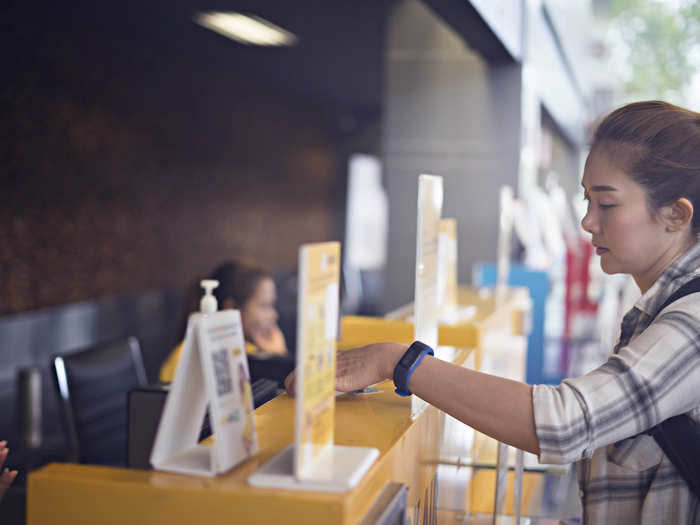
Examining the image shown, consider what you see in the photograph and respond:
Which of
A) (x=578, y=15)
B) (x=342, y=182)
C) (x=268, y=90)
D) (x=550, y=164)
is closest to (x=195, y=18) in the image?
(x=268, y=90)

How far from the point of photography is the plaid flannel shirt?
116cm

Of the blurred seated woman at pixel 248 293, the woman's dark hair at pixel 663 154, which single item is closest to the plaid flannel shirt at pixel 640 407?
the woman's dark hair at pixel 663 154

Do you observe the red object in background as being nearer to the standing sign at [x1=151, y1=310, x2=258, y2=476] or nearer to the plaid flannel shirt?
the plaid flannel shirt

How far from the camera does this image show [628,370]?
1.19m

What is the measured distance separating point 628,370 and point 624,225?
30cm

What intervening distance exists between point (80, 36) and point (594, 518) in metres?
6.08

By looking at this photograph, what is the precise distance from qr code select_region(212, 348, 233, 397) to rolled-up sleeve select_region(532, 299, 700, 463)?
0.47 m

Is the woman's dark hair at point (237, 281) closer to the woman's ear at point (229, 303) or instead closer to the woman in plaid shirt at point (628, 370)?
the woman's ear at point (229, 303)

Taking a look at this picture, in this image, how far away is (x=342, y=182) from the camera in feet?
43.9

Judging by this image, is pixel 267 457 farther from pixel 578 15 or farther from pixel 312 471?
pixel 578 15

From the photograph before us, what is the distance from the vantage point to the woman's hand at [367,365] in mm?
1308

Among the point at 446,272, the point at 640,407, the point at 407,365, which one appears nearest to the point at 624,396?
the point at 640,407

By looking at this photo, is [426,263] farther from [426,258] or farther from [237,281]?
[237,281]

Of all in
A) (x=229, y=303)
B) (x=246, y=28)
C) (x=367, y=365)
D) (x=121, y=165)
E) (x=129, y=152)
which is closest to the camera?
(x=367, y=365)
